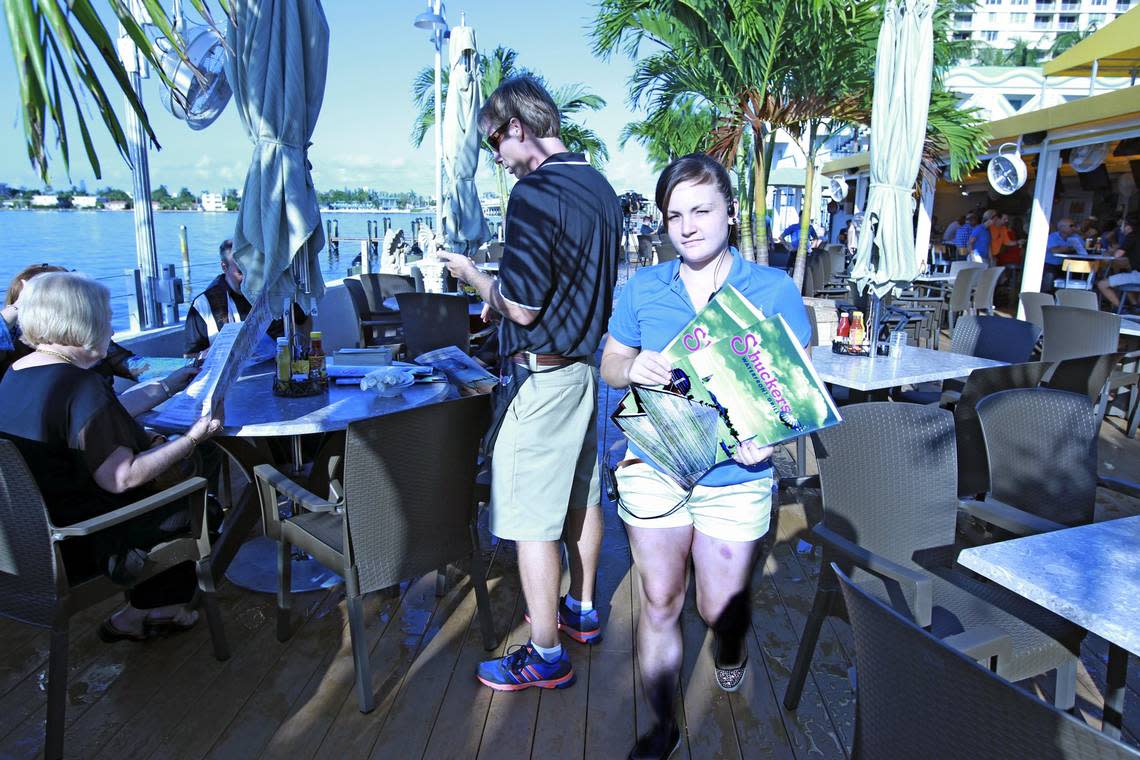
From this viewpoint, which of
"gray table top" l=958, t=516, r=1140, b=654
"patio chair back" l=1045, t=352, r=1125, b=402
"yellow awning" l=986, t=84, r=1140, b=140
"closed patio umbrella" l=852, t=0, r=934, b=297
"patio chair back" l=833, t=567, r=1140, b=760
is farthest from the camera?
"yellow awning" l=986, t=84, r=1140, b=140

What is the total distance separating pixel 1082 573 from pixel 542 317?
4.64 ft

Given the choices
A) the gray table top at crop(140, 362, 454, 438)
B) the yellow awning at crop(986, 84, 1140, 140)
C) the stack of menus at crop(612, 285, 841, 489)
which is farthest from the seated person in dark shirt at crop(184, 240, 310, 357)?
the yellow awning at crop(986, 84, 1140, 140)

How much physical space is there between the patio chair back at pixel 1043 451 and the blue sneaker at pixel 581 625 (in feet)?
4.88

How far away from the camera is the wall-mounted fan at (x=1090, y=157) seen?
10258 mm

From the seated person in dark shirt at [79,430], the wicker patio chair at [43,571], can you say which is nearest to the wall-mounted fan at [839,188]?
the seated person in dark shirt at [79,430]

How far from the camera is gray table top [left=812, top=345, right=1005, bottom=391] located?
3357 millimetres

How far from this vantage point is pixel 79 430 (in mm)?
2072

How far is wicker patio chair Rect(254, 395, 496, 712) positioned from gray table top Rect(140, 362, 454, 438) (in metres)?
0.17

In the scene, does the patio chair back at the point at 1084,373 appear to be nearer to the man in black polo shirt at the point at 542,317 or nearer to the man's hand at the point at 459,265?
the man in black polo shirt at the point at 542,317

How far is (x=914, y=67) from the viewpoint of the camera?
422 centimetres

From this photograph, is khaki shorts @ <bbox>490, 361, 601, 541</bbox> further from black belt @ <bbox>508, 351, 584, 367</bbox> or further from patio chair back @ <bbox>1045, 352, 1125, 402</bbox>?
patio chair back @ <bbox>1045, 352, 1125, 402</bbox>

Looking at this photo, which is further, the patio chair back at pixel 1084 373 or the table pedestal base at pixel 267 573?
the patio chair back at pixel 1084 373

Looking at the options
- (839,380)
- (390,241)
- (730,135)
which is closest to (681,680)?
(839,380)

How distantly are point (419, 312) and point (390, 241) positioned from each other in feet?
18.8
